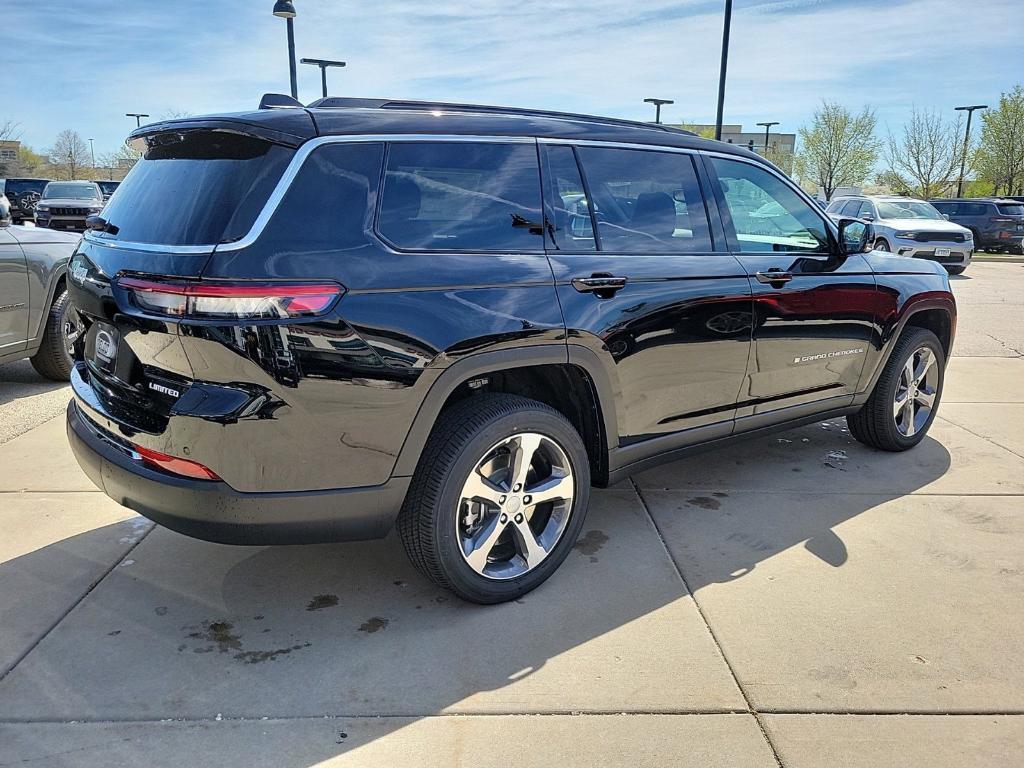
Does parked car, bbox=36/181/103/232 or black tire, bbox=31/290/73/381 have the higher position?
parked car, bbox=36/181/103/232

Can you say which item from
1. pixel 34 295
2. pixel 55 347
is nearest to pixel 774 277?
pixel 34 295

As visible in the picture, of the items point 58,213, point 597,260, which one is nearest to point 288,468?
point 597,260

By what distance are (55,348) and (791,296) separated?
17.4ft

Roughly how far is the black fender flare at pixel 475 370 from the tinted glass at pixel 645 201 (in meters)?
0.51

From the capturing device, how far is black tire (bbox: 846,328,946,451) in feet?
15.8

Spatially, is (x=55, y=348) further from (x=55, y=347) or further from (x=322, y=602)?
(x=322, y=602)

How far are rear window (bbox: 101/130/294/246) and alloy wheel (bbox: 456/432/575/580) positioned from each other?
1.16 metres

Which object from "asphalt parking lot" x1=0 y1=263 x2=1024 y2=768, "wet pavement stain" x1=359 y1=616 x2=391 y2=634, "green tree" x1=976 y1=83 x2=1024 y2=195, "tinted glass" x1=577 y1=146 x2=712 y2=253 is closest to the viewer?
"asphalt parking lot" x1=0 y1=263 x2=1024 y2=768

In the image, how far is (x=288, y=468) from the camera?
2.59 metres

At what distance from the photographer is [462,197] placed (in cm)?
297

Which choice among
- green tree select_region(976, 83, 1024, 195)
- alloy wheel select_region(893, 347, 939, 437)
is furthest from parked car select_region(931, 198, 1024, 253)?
alloy wheel select_region(893, 347, 939, 437)

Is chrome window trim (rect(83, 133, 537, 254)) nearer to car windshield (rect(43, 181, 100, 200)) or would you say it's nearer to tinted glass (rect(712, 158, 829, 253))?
tinted glass (rect(712, 158, 829, 253))

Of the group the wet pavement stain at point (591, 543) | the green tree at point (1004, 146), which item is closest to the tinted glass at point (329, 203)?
the wet pavement stain at point (591, 543)

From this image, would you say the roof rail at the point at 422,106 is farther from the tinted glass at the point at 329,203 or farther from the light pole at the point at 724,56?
the light pole at the point at 724,56
